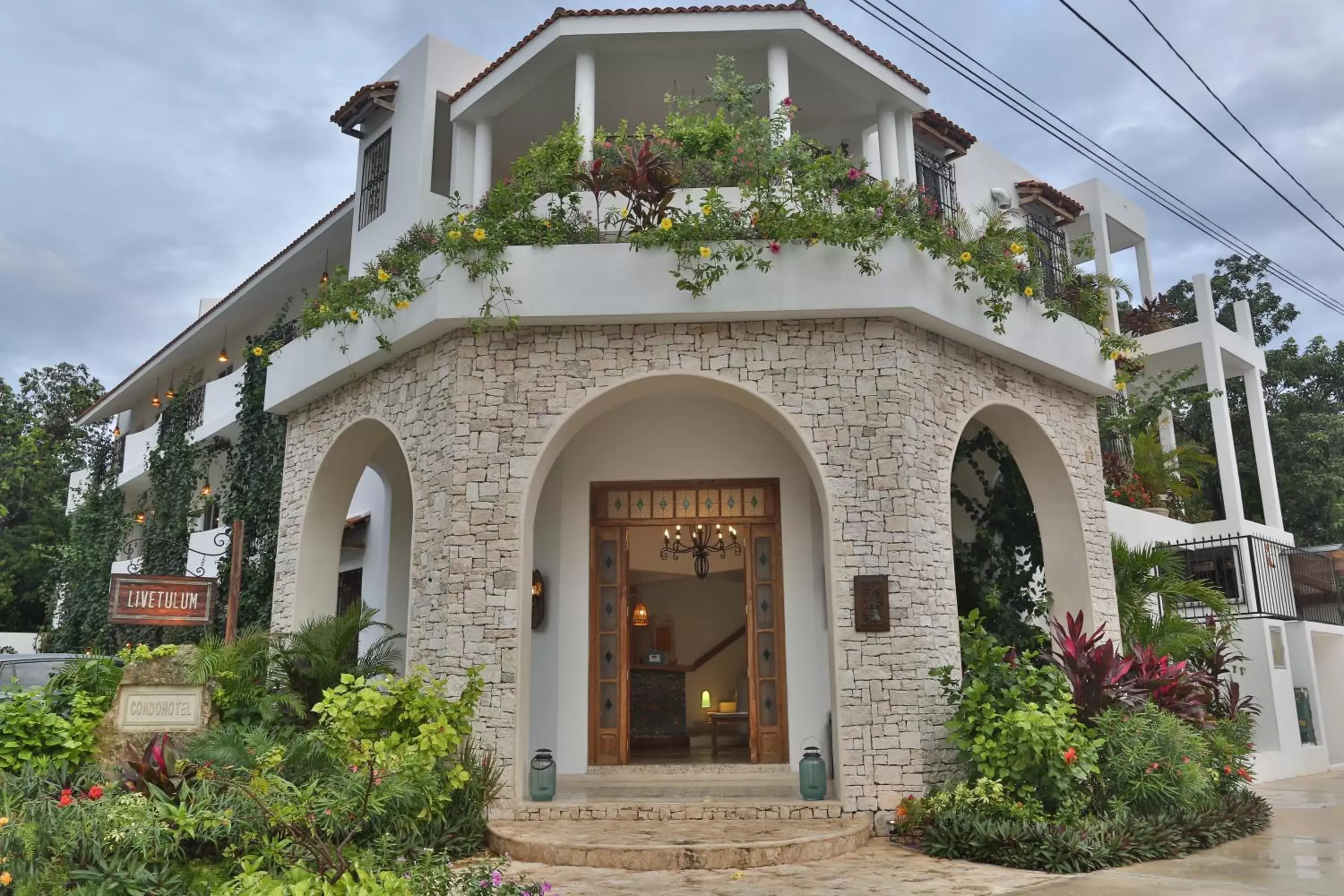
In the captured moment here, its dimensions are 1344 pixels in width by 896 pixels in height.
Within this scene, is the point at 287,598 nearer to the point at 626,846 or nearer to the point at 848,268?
the point at 626,846

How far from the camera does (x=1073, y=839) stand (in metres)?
7.14

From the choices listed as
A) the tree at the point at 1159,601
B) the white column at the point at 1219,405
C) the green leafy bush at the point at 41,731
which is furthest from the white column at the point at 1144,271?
the green leafy bush at the point at 41,731

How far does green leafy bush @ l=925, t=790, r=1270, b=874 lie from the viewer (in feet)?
23.2

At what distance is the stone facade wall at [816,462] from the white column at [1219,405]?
8.06 m

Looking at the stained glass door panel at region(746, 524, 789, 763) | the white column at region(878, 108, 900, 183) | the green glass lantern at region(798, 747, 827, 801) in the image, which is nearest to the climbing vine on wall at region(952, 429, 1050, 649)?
the stained glass door panel at region(746, 524, 789, 763)

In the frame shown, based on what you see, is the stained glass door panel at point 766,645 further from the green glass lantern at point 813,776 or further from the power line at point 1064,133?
the power line at point 1064,133

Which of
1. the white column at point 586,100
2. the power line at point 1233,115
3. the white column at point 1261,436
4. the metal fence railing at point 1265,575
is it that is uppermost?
the white column at point 586,100

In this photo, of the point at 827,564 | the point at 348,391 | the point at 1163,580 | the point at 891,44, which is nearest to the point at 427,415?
the point at 348,391

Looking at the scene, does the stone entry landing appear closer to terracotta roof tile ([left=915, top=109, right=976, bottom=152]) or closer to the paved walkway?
the paved walkway

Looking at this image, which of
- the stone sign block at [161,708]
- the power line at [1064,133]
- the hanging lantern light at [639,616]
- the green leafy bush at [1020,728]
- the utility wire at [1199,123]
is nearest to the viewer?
the green leafy bush at [1020,728]

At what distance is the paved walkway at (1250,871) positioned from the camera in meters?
6.20

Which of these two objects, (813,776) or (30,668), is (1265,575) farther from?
(30,668)

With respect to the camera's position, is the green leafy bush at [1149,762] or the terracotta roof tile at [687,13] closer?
the green leafy bush at [1149,762]

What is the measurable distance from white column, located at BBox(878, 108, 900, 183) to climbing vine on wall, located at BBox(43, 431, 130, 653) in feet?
50.9
